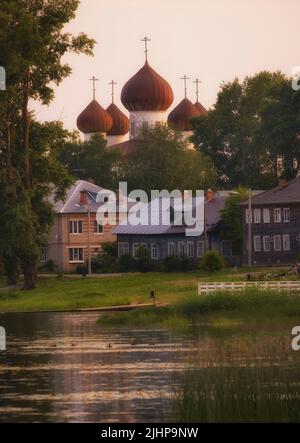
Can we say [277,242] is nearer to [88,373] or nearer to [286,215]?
[286,215]

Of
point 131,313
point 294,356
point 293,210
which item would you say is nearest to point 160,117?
point 293,210

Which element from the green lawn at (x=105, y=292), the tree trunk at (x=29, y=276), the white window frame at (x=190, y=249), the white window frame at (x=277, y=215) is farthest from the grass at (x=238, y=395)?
the white window frame at (x=190, y=249)

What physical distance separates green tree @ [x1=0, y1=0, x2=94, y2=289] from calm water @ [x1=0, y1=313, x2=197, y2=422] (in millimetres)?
25726

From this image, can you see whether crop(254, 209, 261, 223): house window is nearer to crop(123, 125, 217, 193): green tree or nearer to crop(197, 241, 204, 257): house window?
crop(197, 241, 204, 257): house window

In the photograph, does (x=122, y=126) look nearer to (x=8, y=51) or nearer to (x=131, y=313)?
(x=8, y=51)

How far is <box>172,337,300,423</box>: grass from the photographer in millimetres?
37125

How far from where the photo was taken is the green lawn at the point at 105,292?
91688 mm

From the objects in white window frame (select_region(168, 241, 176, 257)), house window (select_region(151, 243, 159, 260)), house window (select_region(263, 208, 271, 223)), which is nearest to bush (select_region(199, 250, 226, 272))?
house window (select_region(263, 208, 271, 223))

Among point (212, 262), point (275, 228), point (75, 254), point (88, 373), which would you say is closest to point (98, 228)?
point (75, 254)

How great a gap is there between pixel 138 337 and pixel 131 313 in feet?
40.4

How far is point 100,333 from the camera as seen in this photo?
6988cm

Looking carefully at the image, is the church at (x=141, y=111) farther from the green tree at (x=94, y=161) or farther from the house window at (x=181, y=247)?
the house window at (x=181, y=247)

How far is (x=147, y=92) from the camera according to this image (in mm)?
182625

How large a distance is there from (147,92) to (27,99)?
80.9 m
